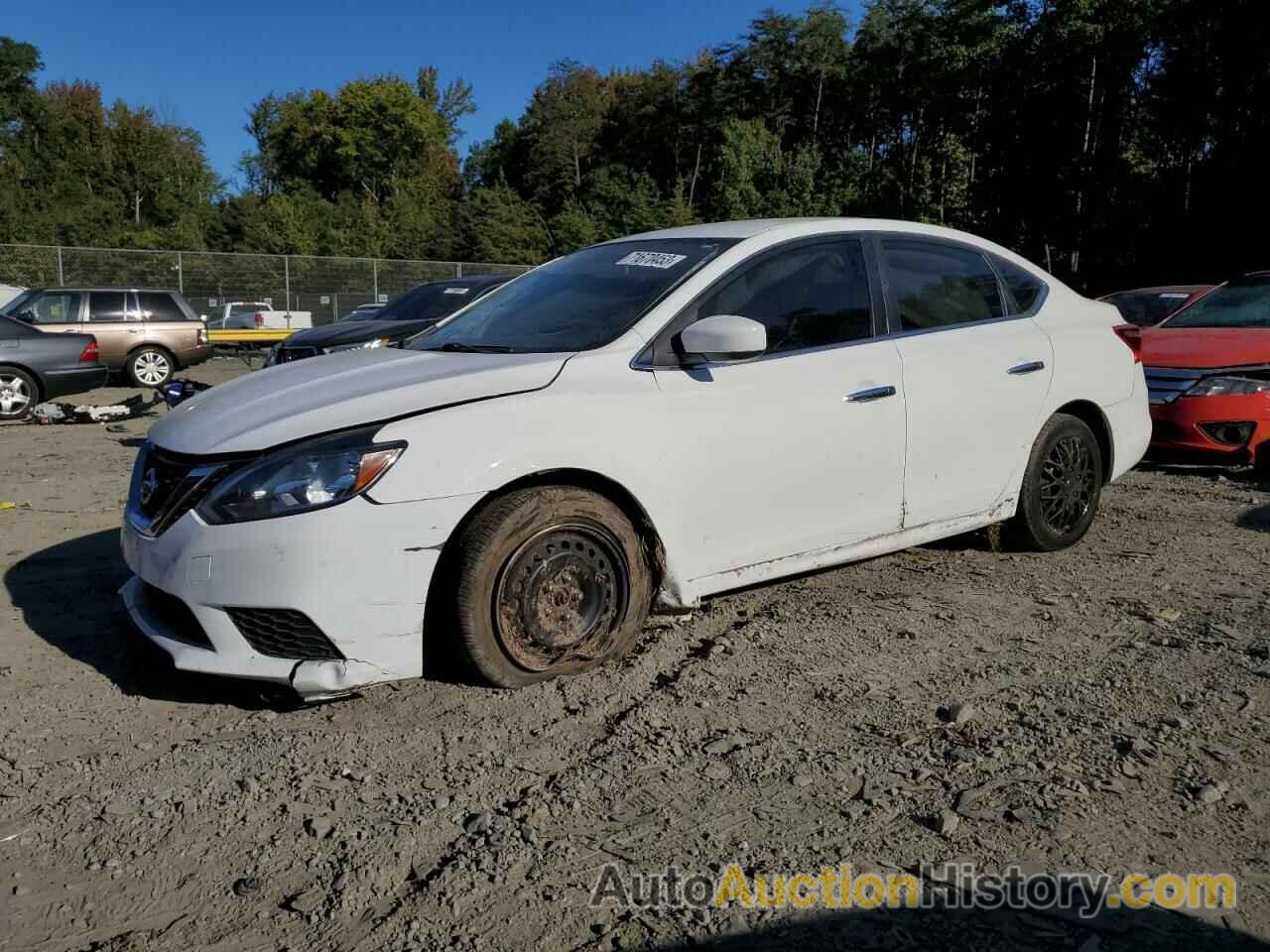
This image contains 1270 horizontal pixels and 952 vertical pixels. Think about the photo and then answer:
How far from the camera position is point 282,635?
3262 mm

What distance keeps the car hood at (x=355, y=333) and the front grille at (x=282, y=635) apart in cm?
740

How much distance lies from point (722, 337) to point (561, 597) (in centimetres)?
105

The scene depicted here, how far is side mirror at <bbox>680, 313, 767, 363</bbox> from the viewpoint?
367 cm

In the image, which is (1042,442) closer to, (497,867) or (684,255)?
(684,255)

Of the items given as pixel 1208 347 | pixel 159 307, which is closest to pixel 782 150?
pixel 159 307

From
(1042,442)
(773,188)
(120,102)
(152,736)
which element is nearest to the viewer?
(152,736)

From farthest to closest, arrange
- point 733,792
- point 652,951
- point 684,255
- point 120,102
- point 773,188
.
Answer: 1. point 120,102
2. point 773,188
3. point 684,255
4. point 733,792
5. point 652,951

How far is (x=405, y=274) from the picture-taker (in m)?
34.8

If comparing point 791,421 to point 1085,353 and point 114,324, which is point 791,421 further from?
point 114,324

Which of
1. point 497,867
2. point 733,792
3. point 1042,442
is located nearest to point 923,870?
point 733,792

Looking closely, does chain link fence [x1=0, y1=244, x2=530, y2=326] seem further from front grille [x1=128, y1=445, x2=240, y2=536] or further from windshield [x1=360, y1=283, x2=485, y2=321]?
front grille [x1=128, y1=445, x2=240, y2=536]

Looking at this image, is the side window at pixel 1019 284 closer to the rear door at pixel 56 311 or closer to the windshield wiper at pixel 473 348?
the windshield wiper at pixel 473 348

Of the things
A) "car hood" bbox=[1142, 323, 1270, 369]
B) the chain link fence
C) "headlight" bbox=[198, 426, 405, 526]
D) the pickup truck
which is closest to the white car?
"headlight" bbox=[198, 426, 405, 526]

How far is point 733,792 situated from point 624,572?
1.00m
